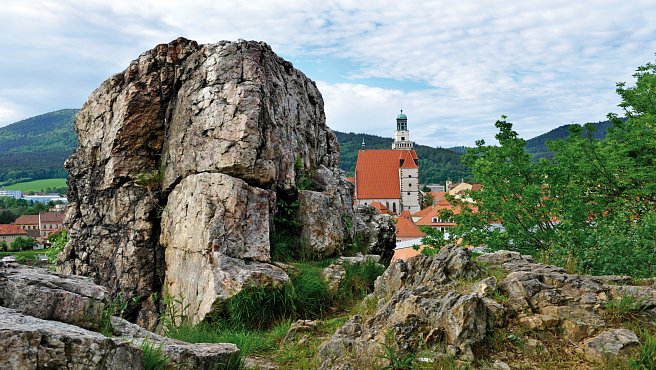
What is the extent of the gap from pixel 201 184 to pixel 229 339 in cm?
303

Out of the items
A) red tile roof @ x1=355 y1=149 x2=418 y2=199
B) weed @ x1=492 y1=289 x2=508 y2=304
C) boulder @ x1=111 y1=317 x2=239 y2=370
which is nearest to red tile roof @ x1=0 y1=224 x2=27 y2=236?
red tile roof @ x1=355 y1=149 x2=418 y2=199

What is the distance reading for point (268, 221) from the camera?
8172 mm

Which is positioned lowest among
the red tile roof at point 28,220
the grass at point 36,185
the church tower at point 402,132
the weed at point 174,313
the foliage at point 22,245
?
the foliage at point 22,245

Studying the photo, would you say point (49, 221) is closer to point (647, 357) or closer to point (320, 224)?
point (320, 224)

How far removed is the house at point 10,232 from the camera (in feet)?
347

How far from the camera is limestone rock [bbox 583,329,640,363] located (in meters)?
4.32

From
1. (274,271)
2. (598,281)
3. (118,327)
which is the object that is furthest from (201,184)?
(598,281)

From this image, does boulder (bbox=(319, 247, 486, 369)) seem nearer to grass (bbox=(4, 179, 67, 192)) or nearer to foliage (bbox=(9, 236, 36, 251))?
foliage (bbox=(9, 236, 36, 251))

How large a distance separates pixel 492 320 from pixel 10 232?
123 meters

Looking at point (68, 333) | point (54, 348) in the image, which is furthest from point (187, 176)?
→ point (54, 348)

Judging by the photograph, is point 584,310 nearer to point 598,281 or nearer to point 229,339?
point 598,281

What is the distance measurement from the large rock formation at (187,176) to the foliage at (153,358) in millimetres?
3190

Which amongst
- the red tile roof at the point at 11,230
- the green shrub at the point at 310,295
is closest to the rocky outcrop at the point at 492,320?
the green shrub at the point at 310,295

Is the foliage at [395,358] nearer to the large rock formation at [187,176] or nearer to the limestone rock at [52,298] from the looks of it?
the limestone rock at [52,298]
